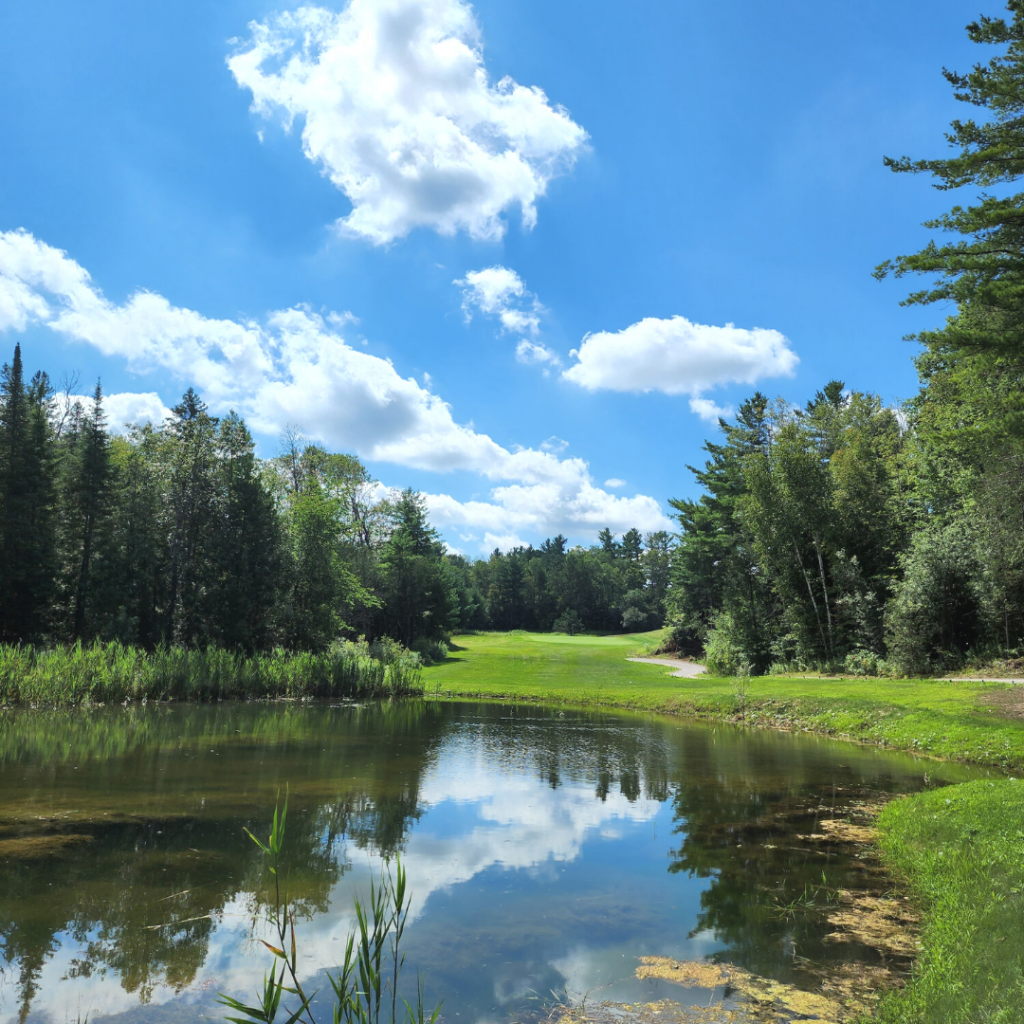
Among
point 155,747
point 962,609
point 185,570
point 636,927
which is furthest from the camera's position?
point 185,570

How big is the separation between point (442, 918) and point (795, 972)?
10.3ft

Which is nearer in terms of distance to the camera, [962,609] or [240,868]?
[240,868]

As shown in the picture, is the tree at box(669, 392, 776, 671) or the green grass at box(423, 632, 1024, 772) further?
the tree at box(669, 392, 776, 671)

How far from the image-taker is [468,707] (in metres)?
27.1

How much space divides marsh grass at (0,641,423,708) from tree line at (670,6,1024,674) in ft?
64.0

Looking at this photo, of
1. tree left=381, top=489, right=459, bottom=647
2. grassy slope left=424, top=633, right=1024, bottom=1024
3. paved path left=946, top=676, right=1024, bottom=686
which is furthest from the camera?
tree left=381, top=489, right=459, bottom=647

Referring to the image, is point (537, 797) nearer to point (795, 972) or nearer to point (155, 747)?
point (795, 972)

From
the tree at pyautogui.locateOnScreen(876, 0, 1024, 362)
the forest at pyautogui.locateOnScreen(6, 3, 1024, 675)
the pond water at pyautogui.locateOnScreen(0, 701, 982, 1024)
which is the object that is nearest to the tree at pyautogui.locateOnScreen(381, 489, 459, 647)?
the forest at pyautogui.locateOnScreen(6, 3, 1024, 675)

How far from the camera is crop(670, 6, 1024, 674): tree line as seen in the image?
14758 millimetres

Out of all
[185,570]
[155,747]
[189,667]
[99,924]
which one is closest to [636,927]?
[99,924]

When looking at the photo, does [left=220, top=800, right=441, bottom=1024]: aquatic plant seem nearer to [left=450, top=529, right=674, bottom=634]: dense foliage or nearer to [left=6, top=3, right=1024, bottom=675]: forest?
[left=6, top=3, right=1024, bottom=675]: forest

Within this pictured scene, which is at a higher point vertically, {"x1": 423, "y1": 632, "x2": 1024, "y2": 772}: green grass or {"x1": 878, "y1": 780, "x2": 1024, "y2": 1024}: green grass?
{"x1": 878, "y1": 780, "x2": 1024, "y2": 1024}: green grass

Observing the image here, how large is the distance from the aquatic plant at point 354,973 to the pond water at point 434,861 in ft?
0.75

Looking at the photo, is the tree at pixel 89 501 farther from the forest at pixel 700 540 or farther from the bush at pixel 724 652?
the bush at pixel 724 652
